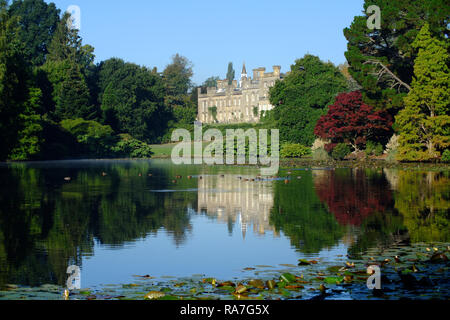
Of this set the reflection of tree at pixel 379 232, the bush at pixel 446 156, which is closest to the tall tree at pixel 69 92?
the bush at pixel 446 156

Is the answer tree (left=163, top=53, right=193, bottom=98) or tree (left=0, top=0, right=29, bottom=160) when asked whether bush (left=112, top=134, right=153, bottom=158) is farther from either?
tree (left=163, top=53, right=193, bottom=98)

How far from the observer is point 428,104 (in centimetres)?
3956

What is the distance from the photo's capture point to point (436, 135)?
3925 centimetres

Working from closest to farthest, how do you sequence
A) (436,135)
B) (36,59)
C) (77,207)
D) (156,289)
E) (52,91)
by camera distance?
(156,289) → (77,207) → (436,135) → (52,91) → (36,59)

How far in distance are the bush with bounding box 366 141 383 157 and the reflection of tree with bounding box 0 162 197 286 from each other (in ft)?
78.6

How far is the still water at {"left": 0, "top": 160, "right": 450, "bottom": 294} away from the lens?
1062 cm

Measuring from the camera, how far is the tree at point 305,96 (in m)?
56.3

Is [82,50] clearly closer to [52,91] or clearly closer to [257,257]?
[52,91]

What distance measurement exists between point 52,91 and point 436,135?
147 ft

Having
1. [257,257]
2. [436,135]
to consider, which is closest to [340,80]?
[436,135]

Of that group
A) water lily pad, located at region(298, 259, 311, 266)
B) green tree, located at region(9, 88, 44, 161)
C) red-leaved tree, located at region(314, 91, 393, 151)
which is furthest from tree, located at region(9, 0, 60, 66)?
water lily pad, located at region(298, 259, 311, 266)

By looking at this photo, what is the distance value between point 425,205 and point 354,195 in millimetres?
3479
